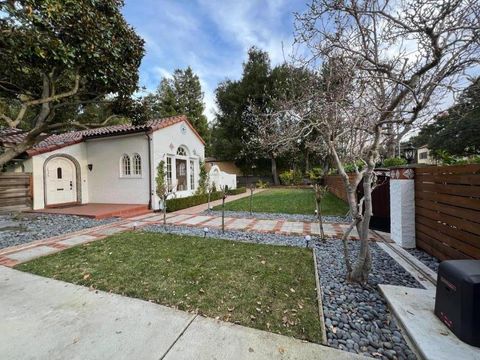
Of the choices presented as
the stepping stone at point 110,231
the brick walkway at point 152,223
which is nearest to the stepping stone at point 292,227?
the brick walkway at point 152,223

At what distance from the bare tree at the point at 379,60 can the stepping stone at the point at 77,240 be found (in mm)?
5942

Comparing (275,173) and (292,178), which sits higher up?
(275,173)

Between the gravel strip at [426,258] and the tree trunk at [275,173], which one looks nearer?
the gravel strip at [426,258]

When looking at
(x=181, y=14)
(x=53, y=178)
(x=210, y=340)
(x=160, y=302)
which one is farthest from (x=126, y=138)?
(x=210, y=340)

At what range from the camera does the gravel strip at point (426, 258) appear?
390cm

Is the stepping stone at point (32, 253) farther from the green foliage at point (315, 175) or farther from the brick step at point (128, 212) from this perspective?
the green foliage at point (315, 175)

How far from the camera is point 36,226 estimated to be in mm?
7012

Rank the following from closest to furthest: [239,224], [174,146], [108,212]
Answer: [239,224] → [108,212] → [174,146]

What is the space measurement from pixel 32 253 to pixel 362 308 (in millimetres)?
6239

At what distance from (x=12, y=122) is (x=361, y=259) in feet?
30.7

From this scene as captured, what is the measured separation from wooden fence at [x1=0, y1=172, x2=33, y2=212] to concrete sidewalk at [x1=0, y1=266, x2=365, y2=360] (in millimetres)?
8688

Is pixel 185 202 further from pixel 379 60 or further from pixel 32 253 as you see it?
pixel 379 60

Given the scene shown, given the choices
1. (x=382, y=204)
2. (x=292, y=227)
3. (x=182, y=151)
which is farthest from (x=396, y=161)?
(x=182, y=151)

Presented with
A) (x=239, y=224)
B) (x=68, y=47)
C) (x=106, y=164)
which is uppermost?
(x=68, y=47)
